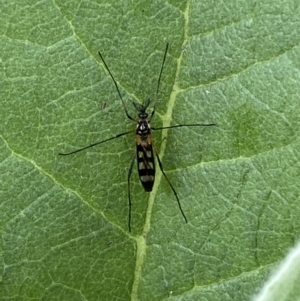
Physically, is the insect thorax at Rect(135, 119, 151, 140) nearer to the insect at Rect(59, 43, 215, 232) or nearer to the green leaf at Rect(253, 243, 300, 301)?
the insect at Rect(59, 43, 215, 232)

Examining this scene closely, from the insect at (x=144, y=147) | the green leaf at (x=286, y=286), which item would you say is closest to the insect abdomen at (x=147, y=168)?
the insect at (x=144, y=147)

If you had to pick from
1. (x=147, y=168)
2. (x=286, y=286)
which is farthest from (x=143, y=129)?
(x=286, y=286)

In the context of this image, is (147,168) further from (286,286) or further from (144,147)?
(286,286)

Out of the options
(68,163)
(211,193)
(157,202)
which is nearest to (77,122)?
(68,163)

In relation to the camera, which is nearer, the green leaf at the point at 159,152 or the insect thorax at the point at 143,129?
the green leaf at the point at 159,152

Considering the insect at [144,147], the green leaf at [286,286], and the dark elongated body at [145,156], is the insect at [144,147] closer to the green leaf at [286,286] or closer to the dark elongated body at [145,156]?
the dark elongated body at [145,156]

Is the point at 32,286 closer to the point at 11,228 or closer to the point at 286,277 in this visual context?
the point at 11,228
